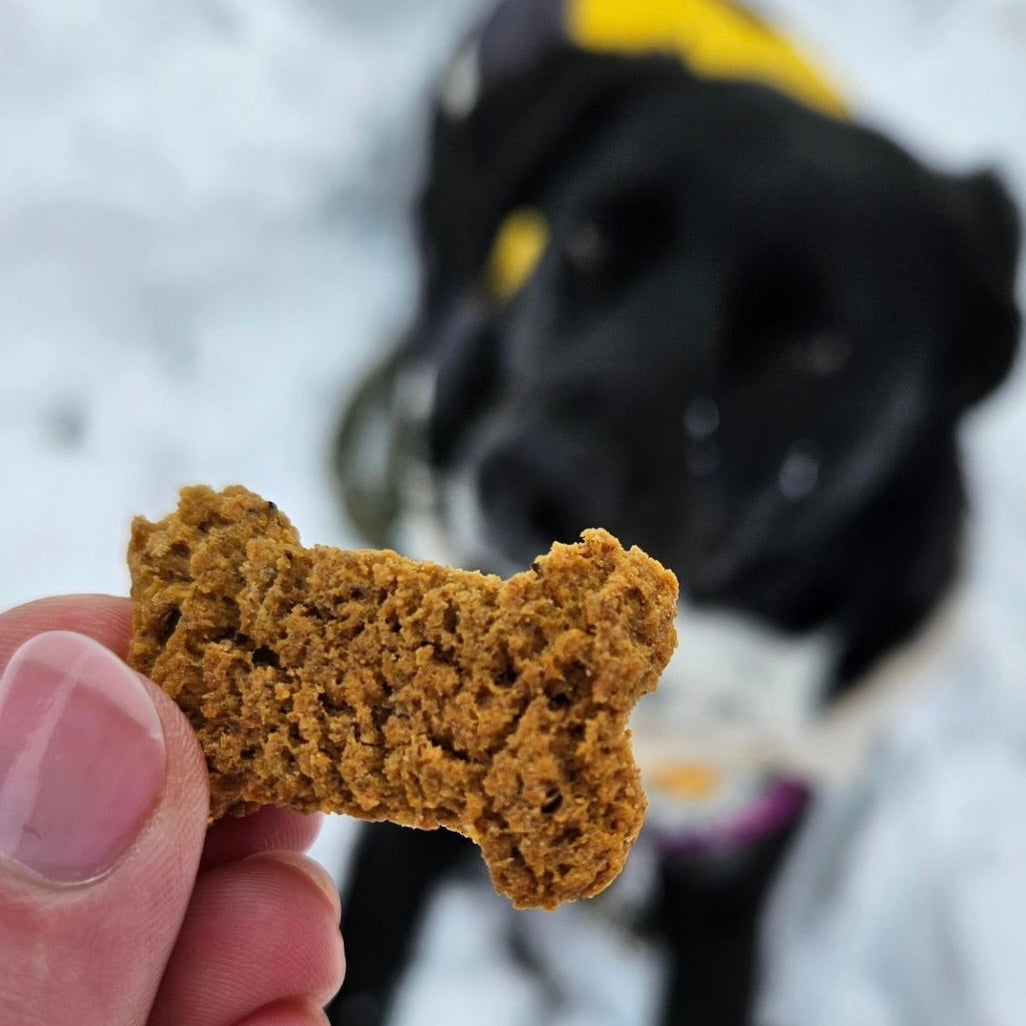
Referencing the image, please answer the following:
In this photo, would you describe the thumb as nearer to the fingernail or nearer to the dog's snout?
the fingernail

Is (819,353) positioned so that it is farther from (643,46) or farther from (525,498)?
(643,46)

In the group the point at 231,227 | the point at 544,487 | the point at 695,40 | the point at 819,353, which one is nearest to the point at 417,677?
the point at 544,487

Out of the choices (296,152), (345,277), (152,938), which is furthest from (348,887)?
(296,152)

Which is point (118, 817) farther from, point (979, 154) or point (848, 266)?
point (979, 154)

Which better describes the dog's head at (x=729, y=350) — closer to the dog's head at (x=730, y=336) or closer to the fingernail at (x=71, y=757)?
the dog's head at (x=730, y=336)

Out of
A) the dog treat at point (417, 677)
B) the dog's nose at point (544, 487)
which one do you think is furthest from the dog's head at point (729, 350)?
the dog treat at point (417, 677)
